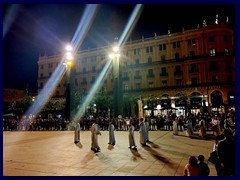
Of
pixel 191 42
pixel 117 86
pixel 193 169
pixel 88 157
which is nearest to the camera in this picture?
pixel 193 169

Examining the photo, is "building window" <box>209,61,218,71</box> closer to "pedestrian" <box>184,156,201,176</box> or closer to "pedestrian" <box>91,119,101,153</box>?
"pedestrian" <box>91,119,101,153</box>

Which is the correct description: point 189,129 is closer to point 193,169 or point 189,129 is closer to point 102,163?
point 102,163

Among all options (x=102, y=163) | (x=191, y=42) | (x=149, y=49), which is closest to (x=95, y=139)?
(x=102, y=163)

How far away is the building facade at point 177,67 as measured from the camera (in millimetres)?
40125

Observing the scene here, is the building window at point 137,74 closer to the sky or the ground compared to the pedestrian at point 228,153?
closer to the sky

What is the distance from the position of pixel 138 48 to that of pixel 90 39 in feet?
45.1

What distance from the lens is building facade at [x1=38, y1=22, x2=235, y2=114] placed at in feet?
132

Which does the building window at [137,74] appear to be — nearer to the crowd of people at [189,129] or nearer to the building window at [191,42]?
the building window at [191,42]

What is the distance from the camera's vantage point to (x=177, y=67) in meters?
45.1

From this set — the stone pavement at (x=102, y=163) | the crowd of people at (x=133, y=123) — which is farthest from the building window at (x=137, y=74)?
the stone pavement at (x=102, y=163)

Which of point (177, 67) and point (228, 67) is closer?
point (228, 67)

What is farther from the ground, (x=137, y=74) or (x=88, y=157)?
(x=137, y=74)

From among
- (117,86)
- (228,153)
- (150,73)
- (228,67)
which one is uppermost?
(150,73)

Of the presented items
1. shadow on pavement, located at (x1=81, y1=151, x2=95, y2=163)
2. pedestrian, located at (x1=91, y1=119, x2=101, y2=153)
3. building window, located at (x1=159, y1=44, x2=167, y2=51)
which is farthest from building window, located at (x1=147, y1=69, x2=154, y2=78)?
shadow on pavement, located at (x1=81, y1=151, x2=95, y2=163)
